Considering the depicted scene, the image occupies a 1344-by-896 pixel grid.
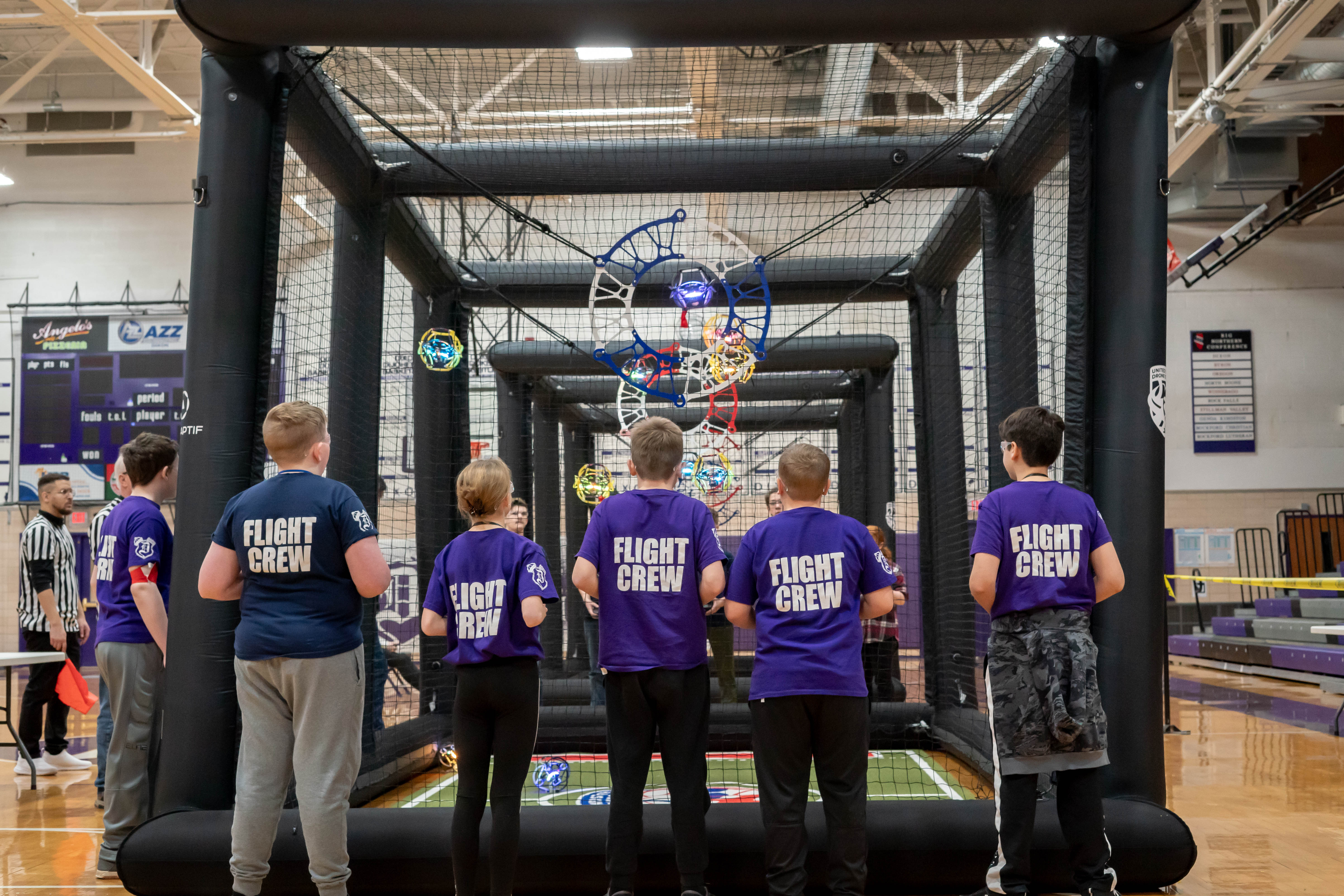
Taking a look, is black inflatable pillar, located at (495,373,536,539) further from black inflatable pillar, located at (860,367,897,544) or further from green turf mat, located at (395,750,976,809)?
green turf mat, located at (395,750,976,809)

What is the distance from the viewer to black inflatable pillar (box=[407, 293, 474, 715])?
558 centimetres

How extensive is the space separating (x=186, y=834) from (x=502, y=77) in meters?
8.82

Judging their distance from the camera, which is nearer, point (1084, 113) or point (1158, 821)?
point (1158, 821)

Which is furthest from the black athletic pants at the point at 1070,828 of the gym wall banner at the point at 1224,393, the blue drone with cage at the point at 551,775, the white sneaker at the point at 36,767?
the gym wall banner at the point at 1224,393

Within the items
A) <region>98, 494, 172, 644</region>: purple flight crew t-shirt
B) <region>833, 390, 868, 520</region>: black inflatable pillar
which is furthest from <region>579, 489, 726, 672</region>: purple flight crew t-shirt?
<region>833, 390, 868, 520</region>: black inflatable pillar

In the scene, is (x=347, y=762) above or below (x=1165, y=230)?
below

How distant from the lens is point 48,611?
5.42 metres

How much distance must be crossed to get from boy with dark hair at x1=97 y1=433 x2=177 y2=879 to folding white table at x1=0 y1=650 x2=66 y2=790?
1591 millimetres

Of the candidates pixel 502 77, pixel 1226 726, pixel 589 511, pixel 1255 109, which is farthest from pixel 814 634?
pixel 1255 109

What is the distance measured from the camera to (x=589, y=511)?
10.2m

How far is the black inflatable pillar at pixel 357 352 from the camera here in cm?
459

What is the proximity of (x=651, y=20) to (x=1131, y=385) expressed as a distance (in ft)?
6.72

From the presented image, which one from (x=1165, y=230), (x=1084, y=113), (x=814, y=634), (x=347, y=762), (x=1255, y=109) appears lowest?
(x=347, y=762)

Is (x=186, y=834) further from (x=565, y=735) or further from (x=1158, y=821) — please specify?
(x=1158, y=821)
